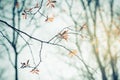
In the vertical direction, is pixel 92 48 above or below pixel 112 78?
above

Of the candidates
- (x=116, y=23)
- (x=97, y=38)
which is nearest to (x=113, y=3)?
(x=116, y=23)

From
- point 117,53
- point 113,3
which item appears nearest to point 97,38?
point 117,53

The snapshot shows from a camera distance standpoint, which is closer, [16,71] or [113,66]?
[16,71]

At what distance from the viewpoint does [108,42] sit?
490cm

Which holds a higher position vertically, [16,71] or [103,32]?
[103,32]

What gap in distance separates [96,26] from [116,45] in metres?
0.60

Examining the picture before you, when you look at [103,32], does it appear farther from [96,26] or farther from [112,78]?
[112,78]

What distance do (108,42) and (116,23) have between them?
0.45m

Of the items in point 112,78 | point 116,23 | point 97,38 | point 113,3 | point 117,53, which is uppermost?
point 113,3

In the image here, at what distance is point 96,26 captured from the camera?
4844 mm

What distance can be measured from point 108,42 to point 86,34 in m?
0.52

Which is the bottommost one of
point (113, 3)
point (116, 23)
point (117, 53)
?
point (117, 53)

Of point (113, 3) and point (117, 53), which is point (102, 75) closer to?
point (117, 53)

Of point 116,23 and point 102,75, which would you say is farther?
point 116,23
